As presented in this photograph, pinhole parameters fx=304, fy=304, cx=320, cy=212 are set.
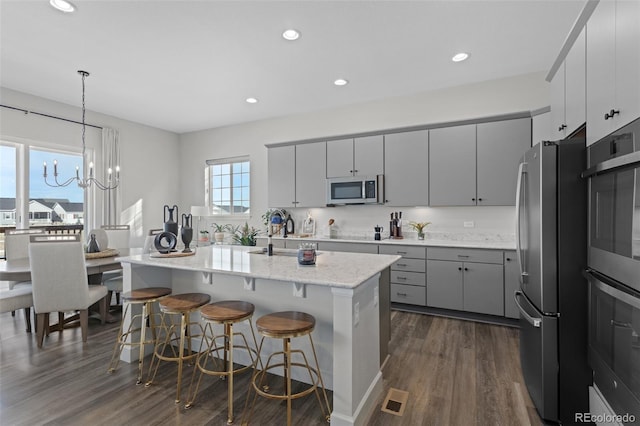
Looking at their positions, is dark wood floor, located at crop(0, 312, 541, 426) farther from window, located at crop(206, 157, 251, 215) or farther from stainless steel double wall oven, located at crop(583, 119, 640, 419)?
window, located at crop(206, 157, 251, 215)

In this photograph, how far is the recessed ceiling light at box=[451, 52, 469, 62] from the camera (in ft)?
10.7

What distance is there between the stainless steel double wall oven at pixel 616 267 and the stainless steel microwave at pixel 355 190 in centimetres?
272

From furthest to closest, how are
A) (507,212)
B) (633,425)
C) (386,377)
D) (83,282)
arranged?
(507,212), (83,282), (386,377), (633,425)

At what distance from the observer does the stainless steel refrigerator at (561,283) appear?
176 centimetres

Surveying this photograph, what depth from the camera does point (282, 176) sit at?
517 cm

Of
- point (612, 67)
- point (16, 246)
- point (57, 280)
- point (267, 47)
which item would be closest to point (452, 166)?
point (612, 67)

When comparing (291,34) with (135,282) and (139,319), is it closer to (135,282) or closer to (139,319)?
(135,282)

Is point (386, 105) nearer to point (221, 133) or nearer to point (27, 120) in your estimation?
point (221, 133)

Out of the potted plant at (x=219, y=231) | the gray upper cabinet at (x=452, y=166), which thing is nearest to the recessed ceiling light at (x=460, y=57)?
the gray upper cabinet at (x=452, y=166)

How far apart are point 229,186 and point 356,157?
293 centimetres

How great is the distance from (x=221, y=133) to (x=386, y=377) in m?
5.42

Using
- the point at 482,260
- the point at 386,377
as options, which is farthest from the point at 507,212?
the point at 386,377

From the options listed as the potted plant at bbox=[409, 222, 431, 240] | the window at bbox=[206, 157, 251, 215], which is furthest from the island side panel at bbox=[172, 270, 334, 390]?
the window at bbox=[206, 157, 251, 215]

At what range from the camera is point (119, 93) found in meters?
4.32
